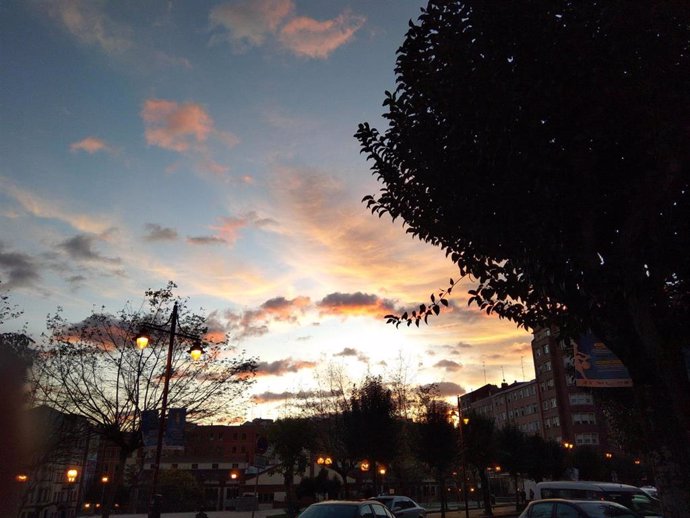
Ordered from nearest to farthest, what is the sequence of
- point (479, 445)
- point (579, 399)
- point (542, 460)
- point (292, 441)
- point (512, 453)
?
point (479, 445) < point (512, 453) < point (542, 460) < point (292, 441) < point (579, 399)

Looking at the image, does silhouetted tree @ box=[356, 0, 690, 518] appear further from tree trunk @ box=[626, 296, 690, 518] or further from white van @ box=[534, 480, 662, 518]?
white van @ box=[534, 480, 662, 518]

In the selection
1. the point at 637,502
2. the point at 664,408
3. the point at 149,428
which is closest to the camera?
the point at 664,408

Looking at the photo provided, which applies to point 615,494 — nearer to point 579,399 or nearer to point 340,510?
point 340,510

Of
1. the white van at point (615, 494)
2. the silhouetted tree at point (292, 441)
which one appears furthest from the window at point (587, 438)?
the white van at point (615, 494)

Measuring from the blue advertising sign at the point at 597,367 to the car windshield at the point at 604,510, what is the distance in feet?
10.2

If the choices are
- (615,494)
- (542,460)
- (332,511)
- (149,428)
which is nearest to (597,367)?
(332,511)

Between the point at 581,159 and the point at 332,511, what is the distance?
9222 millimetres

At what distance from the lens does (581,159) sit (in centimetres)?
786

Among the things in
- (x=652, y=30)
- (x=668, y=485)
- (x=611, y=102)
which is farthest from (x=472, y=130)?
(x=668, y=485)

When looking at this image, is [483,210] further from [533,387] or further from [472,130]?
[533,387]

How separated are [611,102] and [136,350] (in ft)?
74.9

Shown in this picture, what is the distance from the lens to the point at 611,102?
25.2ft

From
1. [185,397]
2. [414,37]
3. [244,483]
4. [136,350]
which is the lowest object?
[244,483]

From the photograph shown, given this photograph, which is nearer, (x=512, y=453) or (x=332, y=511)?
(x=332, y=511)
